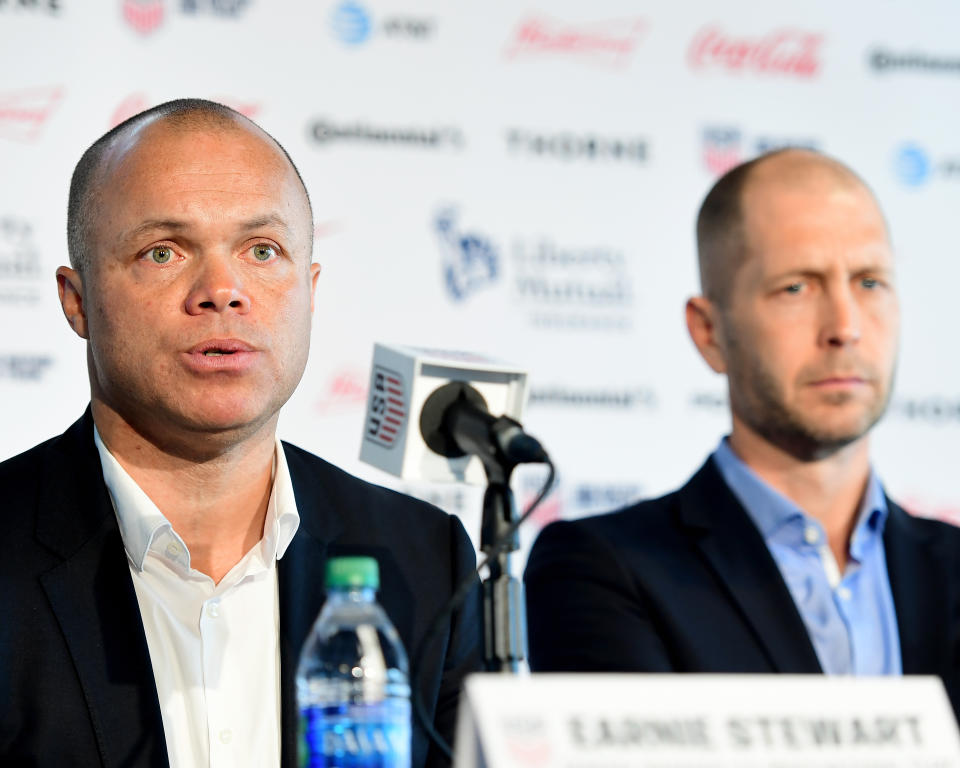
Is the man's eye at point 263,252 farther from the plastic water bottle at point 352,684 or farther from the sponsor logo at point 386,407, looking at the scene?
the plastic water bottle at point 352,684

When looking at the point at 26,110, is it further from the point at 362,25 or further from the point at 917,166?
the point at 917,166

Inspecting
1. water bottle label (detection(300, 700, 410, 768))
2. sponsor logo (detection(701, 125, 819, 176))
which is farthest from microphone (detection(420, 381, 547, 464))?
sponsor logo (detection(701, 125, 819, 176))

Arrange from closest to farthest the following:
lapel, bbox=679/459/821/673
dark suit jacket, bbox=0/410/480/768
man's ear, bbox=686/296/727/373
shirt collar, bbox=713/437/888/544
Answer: dark suit jacket, bbox=0/410/480/768, lapel, bbox=679/459/821/673, shirt collar, bbox=713/437/888/544, man's ear, bbox=686/296/727/373

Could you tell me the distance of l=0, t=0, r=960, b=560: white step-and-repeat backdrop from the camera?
3.75 metres

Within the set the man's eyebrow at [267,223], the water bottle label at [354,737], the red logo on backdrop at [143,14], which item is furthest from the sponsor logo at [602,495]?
the water bottle label at [354,737]

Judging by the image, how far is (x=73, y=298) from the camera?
225 centimetres

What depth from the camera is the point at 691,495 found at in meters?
2.54

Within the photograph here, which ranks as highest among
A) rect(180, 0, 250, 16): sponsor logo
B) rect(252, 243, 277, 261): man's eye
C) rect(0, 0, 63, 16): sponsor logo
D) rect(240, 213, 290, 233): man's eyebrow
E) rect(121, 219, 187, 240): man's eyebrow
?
rect(180, 0, 250, 16): sponsor logo

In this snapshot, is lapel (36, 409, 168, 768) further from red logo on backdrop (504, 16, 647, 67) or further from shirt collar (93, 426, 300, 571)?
red logo on backdrop (504, 16, 647, 67)

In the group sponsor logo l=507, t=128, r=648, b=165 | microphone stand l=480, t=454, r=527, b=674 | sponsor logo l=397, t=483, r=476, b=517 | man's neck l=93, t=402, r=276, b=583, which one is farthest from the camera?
sponsor logo l=507, t=128, r=648, b=165

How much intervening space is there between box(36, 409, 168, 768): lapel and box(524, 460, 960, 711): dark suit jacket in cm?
77

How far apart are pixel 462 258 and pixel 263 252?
1887 mm

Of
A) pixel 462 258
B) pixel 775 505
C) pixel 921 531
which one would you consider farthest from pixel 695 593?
pixel 462 258

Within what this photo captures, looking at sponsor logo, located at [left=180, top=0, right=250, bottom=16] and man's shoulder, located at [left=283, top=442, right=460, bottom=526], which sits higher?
sponsor logo, located at [left=180, top=0, right=250, bottom=16]
